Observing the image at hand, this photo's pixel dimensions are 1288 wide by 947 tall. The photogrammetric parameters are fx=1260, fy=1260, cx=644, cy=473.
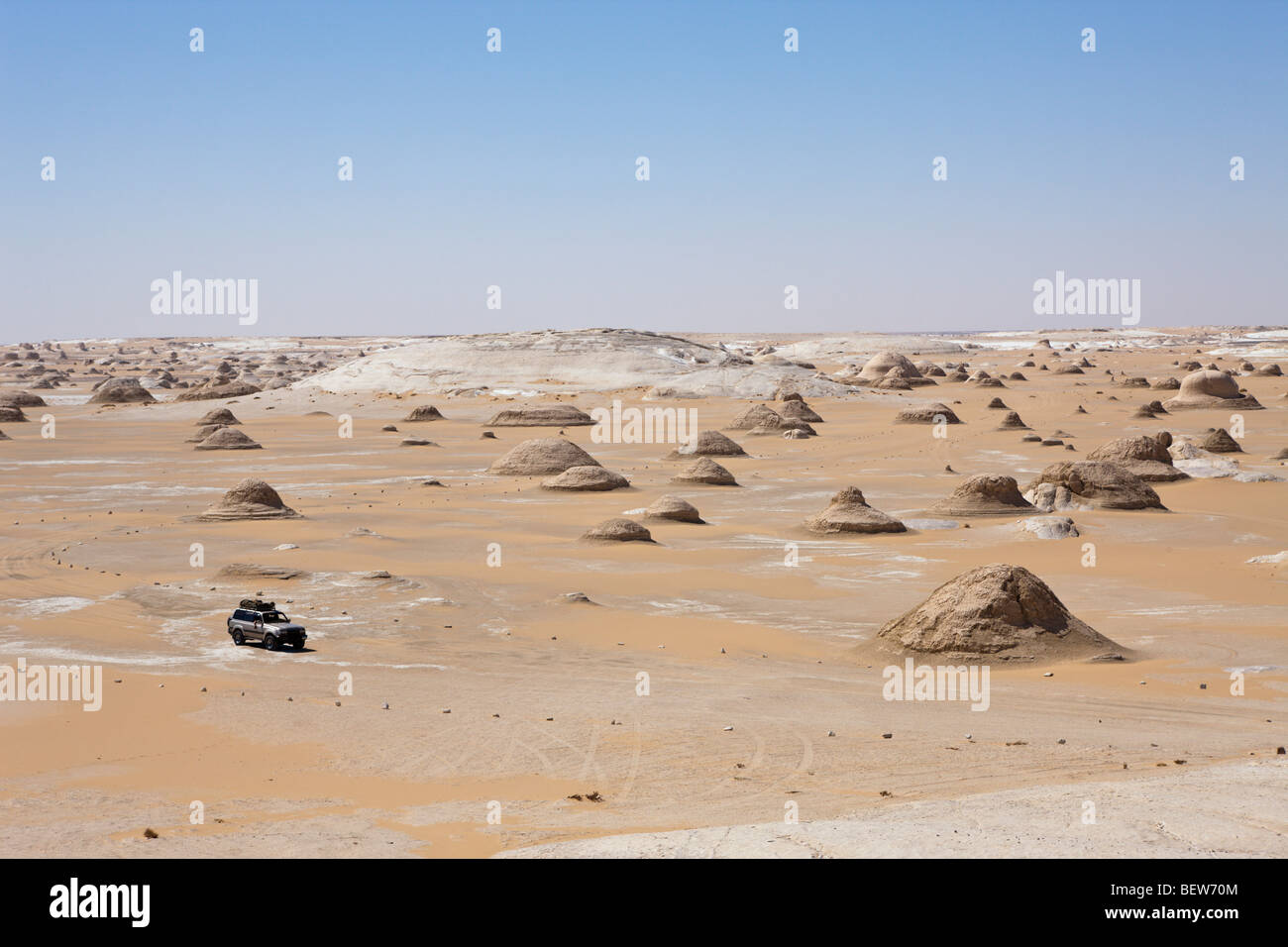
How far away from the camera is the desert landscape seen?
9703mm

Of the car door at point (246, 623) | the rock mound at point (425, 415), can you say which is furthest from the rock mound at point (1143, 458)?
the rock mound at point (425, 415)

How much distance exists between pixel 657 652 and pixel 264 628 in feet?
17.9

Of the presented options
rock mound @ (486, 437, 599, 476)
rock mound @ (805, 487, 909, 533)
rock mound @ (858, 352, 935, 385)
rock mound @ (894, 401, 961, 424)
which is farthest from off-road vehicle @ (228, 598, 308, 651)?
rock mound @ (858, 352, 935, 385)

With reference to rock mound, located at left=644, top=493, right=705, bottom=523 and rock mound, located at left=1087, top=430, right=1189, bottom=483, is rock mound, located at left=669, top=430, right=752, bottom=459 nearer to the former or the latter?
rock mound, located at left=1087, top=430, right=1189, bottom=483

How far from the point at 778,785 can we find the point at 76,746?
7.14m

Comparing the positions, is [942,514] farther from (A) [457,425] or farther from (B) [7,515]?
(A) [457,425]

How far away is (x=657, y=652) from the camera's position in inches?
707

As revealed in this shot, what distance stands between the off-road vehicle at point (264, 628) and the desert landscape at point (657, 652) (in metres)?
0.26

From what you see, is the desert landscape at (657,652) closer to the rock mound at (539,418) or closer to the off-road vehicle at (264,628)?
the off-road vehicle at (264,628)

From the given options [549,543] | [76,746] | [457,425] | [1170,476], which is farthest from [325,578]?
[457,425]

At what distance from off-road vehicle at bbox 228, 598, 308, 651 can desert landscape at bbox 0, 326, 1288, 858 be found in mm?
259

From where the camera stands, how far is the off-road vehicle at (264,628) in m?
17.2

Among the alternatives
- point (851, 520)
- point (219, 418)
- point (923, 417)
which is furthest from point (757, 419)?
point (219, 418)

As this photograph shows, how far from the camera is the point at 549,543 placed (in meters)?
27.9
